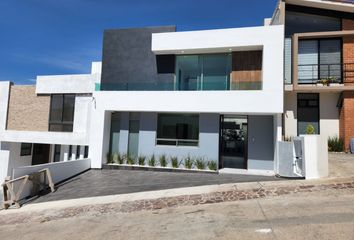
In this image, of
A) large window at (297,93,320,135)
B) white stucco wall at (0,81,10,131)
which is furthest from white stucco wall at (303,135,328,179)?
white stucco wall at (0,81,10,131)

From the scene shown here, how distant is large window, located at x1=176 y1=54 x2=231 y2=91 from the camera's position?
1390 cm

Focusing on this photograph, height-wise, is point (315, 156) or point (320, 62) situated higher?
point (320, 62)

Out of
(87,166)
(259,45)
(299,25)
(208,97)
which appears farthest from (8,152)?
(299,25)

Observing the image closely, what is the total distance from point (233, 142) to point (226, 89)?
3444 millimetres

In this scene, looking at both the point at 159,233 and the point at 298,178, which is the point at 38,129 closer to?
the point at 159,233

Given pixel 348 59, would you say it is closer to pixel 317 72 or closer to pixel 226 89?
pixel 317 72

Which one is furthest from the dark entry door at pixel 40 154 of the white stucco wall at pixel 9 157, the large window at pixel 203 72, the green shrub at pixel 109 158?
the large window at pixel 203 72

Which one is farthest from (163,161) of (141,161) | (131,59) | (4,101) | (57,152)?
(4,101)

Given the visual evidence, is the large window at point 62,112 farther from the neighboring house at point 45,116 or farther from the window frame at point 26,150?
the window frame at point 26,150

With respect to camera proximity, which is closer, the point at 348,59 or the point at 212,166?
the point at 212,166

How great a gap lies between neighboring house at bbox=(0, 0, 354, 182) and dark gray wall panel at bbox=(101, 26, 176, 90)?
0.21 ft

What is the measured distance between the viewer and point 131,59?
16.0 meters

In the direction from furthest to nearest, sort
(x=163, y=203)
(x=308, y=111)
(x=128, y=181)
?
1. (x=308, y=111)
2. (x=128, y=181)
3. (x=163, y=203)

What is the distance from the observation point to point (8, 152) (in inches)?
755
